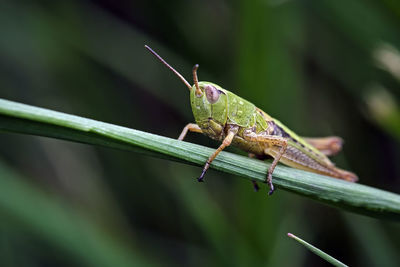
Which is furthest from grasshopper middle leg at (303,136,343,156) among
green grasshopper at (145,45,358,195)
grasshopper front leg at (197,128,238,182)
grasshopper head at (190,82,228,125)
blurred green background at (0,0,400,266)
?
grasshopper head at (190,82,228,125)

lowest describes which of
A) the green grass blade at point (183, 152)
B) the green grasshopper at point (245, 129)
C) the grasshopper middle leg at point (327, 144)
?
the green grass blade at point (183, 152)

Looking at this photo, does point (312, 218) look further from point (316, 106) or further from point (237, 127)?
point (237, 127)

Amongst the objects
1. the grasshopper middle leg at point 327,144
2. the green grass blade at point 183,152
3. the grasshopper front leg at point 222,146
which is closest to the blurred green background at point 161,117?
the grasshopper middle leg at point 327,144

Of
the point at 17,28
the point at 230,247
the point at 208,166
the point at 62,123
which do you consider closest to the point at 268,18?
the point at 208,166

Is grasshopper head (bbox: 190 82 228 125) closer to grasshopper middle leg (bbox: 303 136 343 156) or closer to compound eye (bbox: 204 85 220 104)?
compound eye (bbox: 204 85 220 104)

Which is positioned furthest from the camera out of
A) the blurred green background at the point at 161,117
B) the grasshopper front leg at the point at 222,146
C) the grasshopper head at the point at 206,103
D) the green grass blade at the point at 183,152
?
the blurred green background at the point at 161,117

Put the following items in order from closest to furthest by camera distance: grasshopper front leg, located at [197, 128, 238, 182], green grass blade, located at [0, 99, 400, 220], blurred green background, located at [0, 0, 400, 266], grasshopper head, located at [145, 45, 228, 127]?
green grass blade, located at [0, 99, 400, 220] < grasshopper front leg, located at [197, 128, 238, 182] < grasshopper head, located at [145, 45, 228, 127] < blurred green background, located at [0, 0, 400, 266]

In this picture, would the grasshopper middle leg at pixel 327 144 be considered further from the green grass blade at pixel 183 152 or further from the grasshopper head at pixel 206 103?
the green grass blade at pixel 183 152
